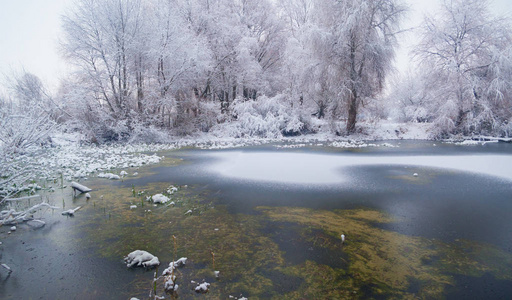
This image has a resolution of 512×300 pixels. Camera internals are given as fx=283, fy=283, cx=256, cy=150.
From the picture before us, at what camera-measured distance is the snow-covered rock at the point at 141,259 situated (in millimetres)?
2969

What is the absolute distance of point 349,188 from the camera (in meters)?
6.11

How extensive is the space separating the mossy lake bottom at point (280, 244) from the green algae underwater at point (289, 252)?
0.05 ft

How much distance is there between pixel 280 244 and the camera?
345cm

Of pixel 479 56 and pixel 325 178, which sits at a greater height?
pixel 479 56

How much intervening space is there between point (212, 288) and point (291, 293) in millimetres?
709

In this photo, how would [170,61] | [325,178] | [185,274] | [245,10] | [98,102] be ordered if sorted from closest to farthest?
[185,274], [325,178], [98,102], [170,61], [245,10]

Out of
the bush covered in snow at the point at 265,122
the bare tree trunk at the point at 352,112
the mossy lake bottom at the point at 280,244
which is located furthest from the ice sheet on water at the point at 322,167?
the bush covered in snow at the point at 265,122

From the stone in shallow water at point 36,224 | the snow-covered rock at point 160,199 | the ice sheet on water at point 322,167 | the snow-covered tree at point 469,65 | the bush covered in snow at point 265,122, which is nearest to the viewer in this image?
the stone in shallow water at point 36,224

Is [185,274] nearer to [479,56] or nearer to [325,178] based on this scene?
[325,178]

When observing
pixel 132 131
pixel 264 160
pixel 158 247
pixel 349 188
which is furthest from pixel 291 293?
pixel 132 131

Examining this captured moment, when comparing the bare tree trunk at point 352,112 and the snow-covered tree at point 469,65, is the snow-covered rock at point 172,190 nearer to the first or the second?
the bare tree trunk at point 352,112

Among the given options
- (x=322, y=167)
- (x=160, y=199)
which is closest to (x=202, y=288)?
(x=160, y=199)

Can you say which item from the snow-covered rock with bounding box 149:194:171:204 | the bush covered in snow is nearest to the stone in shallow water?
the snow-covered rock with bounding box 149:194:171:204

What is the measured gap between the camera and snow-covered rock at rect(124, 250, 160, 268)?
297 centimetres
